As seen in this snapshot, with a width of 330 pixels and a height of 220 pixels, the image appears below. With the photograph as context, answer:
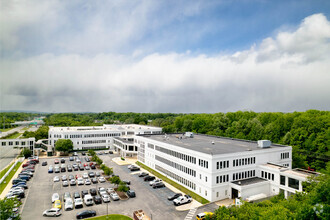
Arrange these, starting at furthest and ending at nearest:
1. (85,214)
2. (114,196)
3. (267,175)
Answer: (267,175) < (114,196) < (85,214)

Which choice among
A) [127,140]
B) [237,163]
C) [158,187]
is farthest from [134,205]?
[127,140]

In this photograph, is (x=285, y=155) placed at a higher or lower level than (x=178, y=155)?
lower

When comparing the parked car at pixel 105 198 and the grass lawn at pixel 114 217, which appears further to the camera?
the parked car at pixel 105 198

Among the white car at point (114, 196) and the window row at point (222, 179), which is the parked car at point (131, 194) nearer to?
the white car at point (114, 196)

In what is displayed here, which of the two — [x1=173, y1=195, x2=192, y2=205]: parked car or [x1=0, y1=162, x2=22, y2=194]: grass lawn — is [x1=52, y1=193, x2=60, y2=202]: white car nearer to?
[x1=0, y1=162, x2=22, y2=194]: grass lawn

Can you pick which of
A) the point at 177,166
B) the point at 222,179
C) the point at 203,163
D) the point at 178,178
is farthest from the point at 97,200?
the point at 222,179

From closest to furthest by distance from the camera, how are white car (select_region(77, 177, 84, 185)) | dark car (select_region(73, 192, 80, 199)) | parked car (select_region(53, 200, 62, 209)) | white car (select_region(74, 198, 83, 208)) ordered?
parked car (select_region(53, 200, 62, 209))
white car (select_region(74, 198, 83, 208))
dark car (select_region(73, 192, 80, 199))
white car (select_region(77, 177, 84, 185))

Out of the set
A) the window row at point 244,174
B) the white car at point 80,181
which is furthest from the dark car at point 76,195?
the window row at point 244,174

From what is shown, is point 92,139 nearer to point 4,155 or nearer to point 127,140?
point 127,140

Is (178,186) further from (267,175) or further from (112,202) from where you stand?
(267,175)

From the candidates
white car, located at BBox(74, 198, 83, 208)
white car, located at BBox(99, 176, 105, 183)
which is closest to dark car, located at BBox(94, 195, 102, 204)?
white car, located at BBox(74, 198, 83, 208)

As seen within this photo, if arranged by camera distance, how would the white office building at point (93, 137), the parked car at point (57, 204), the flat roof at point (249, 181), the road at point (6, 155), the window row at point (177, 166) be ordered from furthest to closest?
the white office building at point (93, 137), the road at point (6, 155), the window row at point (177, 166), the flat roof at point (249, 181), the parked car at point (57, 204)

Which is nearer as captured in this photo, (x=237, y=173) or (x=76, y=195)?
(x=76, y=195)

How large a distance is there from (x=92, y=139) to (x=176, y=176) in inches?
2071
